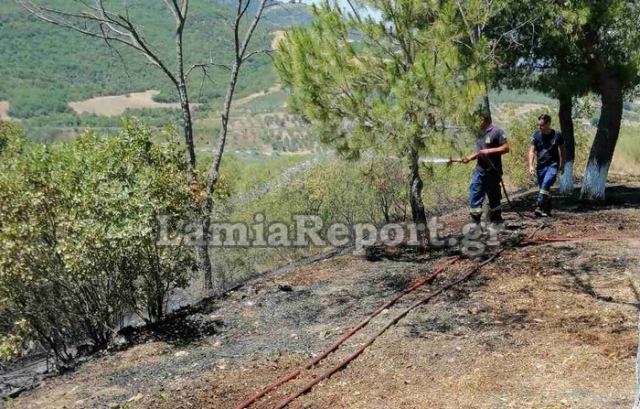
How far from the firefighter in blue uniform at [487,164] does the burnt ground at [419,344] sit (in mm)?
958

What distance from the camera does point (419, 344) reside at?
5234 millimetres

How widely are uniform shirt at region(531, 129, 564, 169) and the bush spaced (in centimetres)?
509

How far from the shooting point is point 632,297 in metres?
5.63

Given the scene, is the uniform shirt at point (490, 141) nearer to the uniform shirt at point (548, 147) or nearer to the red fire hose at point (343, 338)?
the uniform shirt at point (548, 147)

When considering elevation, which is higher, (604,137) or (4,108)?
(4,108)

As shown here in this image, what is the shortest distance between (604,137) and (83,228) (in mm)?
8491

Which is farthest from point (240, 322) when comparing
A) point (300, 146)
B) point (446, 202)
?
point (300, 146)

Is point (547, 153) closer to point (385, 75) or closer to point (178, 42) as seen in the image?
point (385, 75)

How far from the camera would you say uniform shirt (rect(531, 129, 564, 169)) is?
8289 mm

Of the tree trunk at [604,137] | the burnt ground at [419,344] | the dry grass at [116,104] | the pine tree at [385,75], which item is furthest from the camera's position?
the dry grass at [116,104]

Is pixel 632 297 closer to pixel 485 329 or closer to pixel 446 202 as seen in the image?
pixel 485 329

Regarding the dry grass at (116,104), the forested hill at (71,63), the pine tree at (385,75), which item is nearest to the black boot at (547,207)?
the pine tree at (385,75)

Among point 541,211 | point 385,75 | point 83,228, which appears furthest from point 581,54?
point 83,228

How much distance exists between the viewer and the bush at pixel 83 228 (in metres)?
5.83
